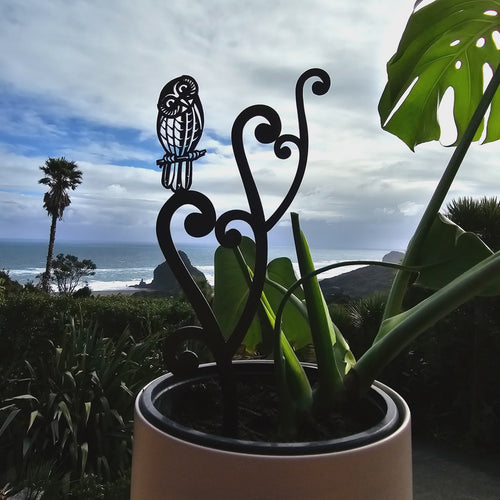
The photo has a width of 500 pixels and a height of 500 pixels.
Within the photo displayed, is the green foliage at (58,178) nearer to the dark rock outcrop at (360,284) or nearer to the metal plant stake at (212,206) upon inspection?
the dark rock outcrop at (360,284)

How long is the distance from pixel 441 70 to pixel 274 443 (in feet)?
5.10

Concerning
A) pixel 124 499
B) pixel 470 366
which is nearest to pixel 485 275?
pixel 124 499

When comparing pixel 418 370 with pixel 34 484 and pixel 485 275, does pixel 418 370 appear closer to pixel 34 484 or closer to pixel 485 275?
pixel 34 484

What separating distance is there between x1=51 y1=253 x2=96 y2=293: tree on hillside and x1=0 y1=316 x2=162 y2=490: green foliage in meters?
36.3

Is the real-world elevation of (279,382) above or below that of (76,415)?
above

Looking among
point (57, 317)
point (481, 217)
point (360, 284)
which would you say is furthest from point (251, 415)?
point (360, 284)

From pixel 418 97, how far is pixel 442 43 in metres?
0.19

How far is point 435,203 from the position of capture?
1.06m

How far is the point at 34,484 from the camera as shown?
8.00 feet

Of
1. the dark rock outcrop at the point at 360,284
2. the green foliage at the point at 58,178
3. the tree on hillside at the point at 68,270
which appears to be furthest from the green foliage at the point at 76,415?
the tree on hillside at the point at 68,270

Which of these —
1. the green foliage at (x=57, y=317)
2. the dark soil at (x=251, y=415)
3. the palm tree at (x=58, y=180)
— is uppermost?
the palm tree at (x=58, y=180)

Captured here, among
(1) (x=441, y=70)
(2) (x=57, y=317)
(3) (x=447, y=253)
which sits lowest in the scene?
(2) (x=57, y=317)

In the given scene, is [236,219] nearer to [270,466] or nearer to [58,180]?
[270,466]

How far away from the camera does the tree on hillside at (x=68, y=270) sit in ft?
126
